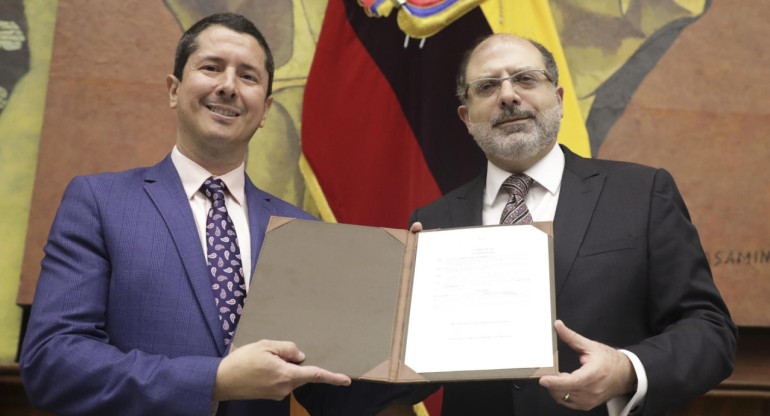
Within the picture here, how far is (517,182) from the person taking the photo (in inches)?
78.7

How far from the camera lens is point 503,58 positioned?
2.13 metres

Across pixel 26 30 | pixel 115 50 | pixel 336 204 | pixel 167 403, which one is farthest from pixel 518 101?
pixel 26 30

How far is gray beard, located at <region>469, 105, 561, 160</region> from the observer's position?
201cm

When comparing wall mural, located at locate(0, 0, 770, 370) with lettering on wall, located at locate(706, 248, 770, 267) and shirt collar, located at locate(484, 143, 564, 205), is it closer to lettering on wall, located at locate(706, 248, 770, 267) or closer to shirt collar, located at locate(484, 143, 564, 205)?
lettering on wall, located at locate(706, 248, 770, 267)

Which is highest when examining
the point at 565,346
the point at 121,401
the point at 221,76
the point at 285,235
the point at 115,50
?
the point at 115,50

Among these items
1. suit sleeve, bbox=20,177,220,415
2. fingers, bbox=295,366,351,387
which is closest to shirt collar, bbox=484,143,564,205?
fingers, bbox=295,366,351,387

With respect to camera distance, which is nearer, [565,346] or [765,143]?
[565,346]

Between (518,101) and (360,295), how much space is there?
2.81ft

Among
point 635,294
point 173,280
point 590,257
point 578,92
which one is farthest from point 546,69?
point 173,280

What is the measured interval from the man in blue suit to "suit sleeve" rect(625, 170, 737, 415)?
66 centimetres

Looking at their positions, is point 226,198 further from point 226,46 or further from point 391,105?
point 391,105

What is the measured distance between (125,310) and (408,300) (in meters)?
0.67

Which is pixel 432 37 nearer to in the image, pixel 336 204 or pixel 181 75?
pixel 336 204

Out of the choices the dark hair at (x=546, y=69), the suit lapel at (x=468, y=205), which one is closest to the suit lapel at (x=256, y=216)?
the suit lapel at (x=468, y=205)
